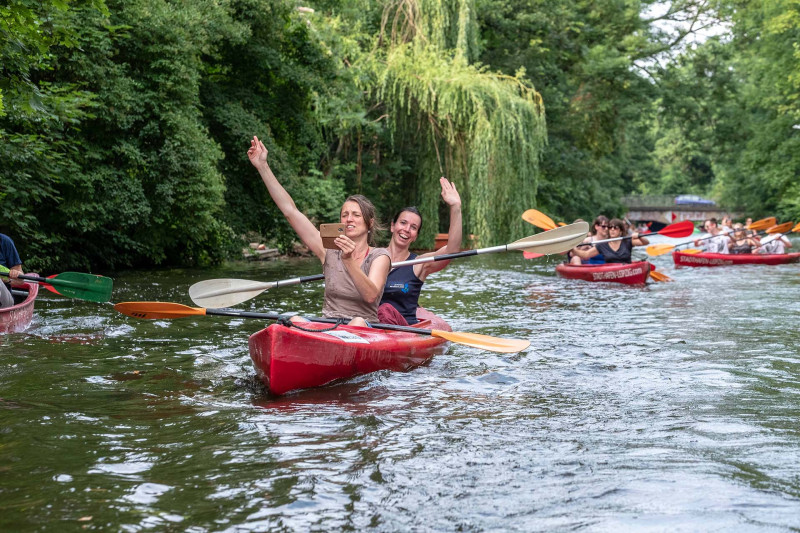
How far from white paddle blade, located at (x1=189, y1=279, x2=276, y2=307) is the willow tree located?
44.6 ft

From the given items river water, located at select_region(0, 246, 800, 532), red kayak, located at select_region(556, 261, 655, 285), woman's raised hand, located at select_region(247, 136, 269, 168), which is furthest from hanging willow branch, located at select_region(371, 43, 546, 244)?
woman's raised hand, located at select_region(247, 136, 269, 168)

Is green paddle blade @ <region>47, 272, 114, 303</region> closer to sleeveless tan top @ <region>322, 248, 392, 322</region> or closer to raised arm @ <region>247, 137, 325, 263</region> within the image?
Result: raised arm @ <region>247, 137, 325, 263</region>

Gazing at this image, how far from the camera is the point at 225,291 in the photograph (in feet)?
23.4

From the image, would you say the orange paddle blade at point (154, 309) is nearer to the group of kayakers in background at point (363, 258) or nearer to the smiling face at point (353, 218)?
the group of kayakers in background at point (363, 258)

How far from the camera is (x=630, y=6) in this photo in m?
32.8

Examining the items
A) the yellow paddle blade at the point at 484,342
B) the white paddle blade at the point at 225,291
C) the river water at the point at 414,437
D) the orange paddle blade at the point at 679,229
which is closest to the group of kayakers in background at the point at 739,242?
the orange paddle blade at the point at 679,229

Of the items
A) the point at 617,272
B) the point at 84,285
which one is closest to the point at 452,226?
the point at 84,285

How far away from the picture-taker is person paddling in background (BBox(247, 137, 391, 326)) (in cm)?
579

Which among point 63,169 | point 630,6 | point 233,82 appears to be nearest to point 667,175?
point 630,6

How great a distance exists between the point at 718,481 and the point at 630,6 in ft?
104

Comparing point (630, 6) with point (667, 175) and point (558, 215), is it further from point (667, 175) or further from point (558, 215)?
point (667, 175)

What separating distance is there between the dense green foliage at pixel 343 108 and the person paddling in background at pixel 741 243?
15.8 feet

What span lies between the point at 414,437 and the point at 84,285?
4.95 metres

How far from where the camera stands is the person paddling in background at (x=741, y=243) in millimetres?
21031
